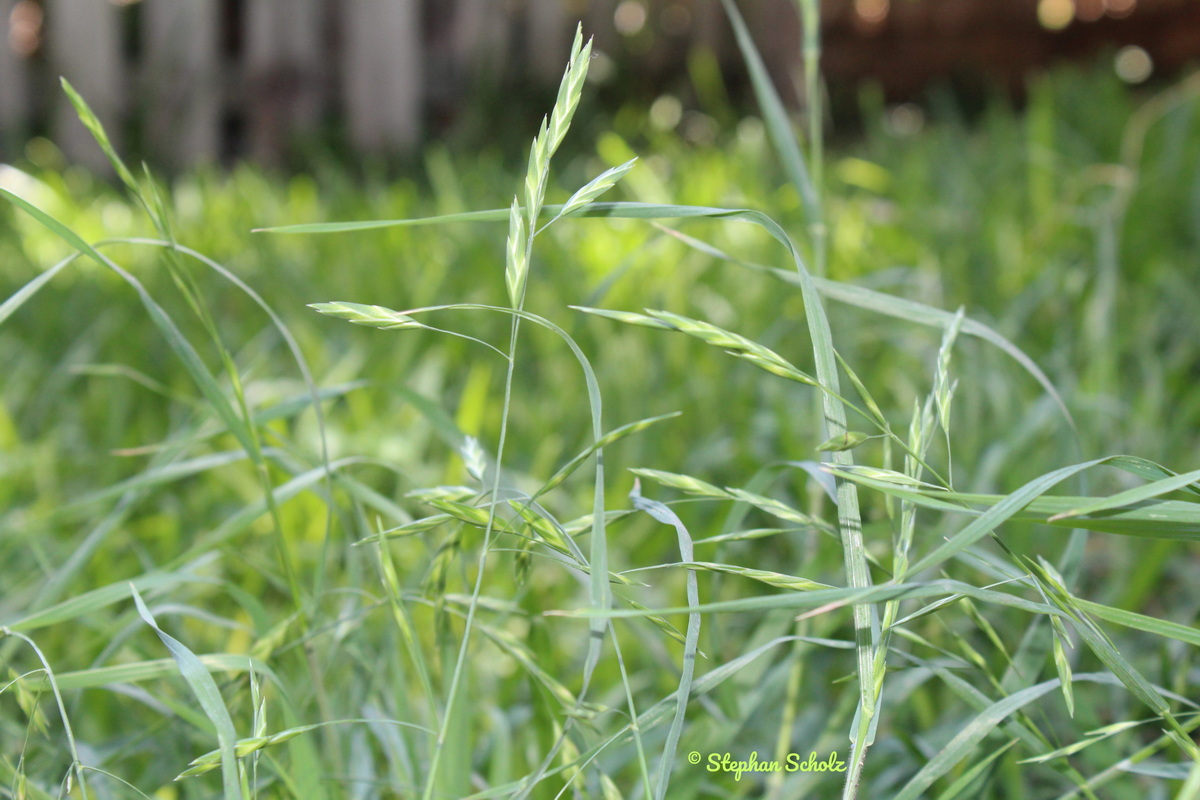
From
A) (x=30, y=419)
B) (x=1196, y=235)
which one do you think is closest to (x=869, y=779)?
(x=30, y=419)

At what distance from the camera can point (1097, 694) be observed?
2.67 ft

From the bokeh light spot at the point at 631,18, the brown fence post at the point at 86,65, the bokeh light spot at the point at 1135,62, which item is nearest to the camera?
the brown fence post at the point at 86,65

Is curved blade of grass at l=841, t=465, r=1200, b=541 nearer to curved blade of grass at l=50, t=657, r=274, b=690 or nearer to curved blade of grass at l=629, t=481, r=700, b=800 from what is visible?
curved blade of grass at l=629, t=481, r=700, b=800

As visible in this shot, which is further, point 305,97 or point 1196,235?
point 305,97

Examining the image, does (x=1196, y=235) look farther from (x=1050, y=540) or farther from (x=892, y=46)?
(x=892, y=46)

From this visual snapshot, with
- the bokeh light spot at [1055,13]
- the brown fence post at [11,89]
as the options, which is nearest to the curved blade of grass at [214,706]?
the brown fence post at [11,89]

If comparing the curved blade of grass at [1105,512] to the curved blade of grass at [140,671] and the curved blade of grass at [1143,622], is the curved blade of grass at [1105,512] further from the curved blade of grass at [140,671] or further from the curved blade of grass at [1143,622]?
the curved blade of grass at [140,671]

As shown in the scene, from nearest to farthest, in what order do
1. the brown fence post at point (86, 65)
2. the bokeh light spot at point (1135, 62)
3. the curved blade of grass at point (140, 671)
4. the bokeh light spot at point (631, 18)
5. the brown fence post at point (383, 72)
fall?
the curved blade of grass at point (140, 671)
the brown fence post at point (86, 65)
the brown fence post at point (383, 72)
the bokeh light spot at point (631, 18)
the bokeh light spot at point (1135, 62)

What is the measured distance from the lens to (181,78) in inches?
132

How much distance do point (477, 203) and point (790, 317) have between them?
1.03 metres

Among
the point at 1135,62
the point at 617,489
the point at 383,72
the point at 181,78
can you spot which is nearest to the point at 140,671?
the point at 617,489

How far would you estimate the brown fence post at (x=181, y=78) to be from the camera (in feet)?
10.7

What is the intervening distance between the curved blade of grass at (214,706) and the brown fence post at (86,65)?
3.26 metres

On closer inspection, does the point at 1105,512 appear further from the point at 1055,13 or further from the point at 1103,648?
the point at 1055,13
